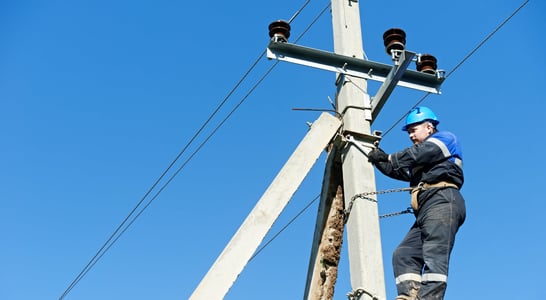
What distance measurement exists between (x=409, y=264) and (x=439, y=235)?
357mm

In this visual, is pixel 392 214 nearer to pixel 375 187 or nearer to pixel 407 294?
pixel 375 187

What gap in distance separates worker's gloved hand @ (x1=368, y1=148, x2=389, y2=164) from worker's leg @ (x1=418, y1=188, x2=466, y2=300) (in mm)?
491

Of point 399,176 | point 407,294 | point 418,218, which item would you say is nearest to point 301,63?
point 399,176

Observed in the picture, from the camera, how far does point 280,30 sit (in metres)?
5.64

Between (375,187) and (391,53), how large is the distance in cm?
112

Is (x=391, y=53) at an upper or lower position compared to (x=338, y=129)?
upper

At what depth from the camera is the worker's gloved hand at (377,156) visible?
17.0ft

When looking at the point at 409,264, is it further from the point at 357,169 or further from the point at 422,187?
the point at 357,169

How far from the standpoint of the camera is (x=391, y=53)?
5660 millimetres

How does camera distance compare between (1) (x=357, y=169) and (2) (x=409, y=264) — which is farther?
(1) (x=357, y=169)

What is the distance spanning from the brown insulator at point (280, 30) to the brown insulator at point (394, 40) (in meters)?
0.76

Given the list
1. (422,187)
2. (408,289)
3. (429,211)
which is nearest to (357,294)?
(408,289)

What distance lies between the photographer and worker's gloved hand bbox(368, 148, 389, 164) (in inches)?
203

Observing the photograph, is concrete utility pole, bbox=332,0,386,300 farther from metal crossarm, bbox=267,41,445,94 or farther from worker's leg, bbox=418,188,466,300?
worker's leg, bbox=418,188,466,300
